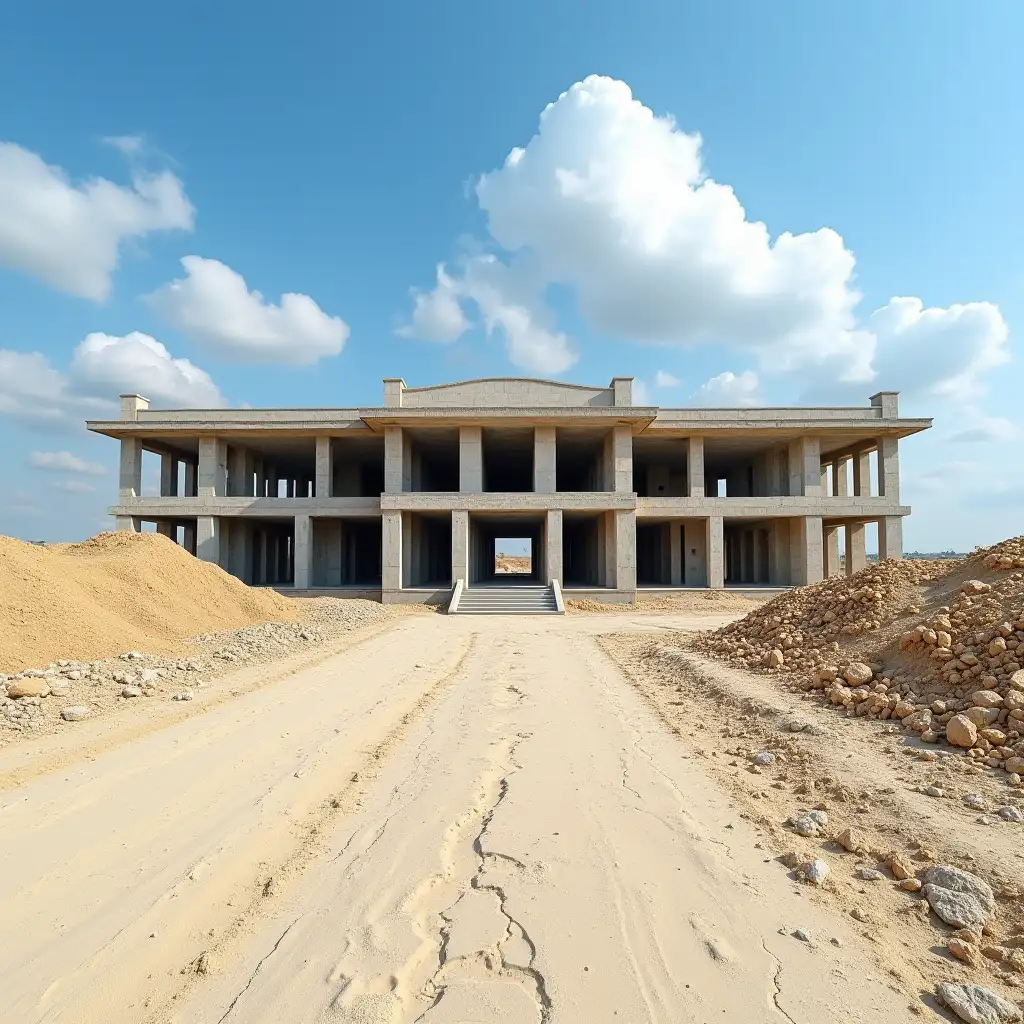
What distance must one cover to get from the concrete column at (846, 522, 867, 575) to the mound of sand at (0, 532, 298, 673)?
26891 millimetres

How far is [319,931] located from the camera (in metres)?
2.78

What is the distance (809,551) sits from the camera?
24.8 m

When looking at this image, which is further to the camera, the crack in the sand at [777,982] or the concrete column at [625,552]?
the concrete column at [625,552]

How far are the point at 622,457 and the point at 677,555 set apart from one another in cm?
712

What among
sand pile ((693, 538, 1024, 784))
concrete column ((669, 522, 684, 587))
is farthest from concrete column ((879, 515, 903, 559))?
sand pile ((693, 538, 1024, 784))

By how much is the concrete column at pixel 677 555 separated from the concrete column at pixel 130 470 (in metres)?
24.0

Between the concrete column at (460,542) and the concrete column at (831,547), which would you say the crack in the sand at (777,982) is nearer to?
the concrete column at (460,542)

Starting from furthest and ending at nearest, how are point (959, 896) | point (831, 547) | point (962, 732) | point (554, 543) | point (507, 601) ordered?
1. point (831, 547)
2. point (554, 543)
3. point (507, 601)
4. point (962, 732)
5. point (959, 896)

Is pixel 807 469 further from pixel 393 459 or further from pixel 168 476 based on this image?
pixel 168 476

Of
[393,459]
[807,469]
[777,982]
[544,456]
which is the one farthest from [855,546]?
[777,982]

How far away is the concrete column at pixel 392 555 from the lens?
2278 cm

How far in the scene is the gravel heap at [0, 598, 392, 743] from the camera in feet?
20.7

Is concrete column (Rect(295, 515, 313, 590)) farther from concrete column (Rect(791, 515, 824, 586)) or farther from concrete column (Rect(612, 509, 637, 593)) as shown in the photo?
concrete column (Rect(791, 515, 824, 586))

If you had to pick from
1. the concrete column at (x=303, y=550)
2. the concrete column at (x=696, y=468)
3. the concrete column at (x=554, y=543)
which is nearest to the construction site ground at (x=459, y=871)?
the concrete column at (x=554, y=543)
